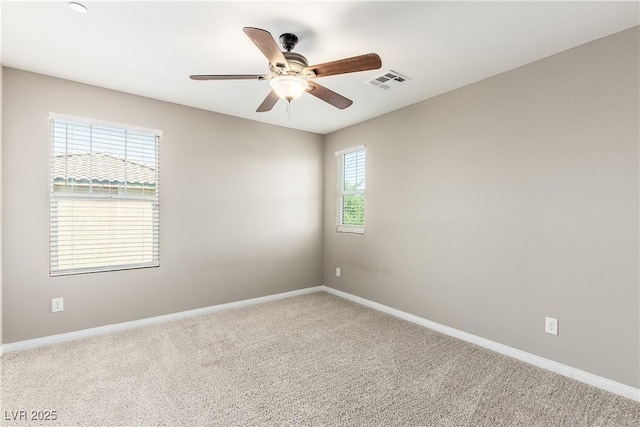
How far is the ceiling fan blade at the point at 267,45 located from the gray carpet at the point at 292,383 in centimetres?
218

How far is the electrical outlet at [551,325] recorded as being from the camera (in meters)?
2.44

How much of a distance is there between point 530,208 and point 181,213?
11.6 feet

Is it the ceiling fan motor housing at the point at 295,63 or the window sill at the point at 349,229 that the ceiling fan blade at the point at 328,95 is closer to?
the ceiling fan motor housing at the point at 295,63

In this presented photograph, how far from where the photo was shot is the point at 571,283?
236 centimetres

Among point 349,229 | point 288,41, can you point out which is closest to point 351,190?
point 349,229

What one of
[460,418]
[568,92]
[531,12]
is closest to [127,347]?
[460,418]

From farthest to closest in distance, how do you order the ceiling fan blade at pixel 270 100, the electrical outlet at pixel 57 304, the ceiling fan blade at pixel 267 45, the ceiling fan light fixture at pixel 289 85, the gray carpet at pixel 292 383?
the electrical outlet at pixel 57 304
the ceiling fan blade at pixel 270 100
the ceiling fan light fixture at pixel 289 85
the gray carpet at pixel 292 383
the ceiling fan blade at pixel 267 45

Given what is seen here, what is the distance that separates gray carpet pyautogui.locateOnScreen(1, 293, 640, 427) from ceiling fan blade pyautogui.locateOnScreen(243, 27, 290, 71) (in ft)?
7.16

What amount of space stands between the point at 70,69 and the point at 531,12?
11.9 ft

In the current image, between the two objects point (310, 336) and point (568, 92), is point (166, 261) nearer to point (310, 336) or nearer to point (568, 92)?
point (310, 336)

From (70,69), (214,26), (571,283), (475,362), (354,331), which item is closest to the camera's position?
(214,26)

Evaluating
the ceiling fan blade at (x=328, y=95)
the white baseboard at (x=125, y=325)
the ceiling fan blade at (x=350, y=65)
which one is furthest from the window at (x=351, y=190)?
the ceiling fan blade at (x=350, y=65)

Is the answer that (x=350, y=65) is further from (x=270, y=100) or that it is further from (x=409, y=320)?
(x=409, y=320)

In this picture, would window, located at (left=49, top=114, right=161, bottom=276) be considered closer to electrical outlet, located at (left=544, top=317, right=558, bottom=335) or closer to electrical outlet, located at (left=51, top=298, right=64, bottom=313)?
electrical outlet, located at (left=51, top=298, right=64, bottom=313)
